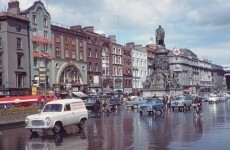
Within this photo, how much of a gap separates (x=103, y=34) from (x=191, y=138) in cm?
7176

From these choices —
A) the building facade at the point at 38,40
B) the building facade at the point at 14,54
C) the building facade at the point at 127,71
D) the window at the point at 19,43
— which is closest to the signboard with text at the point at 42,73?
the building facade at the point at 14,54

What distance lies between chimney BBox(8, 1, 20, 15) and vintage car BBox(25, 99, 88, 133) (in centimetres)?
4095

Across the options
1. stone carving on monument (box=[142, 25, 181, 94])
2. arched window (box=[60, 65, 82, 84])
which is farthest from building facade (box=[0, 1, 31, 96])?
stone carving on monument (box=[142, 25, 181, 94])

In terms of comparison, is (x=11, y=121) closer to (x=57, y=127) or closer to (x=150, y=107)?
(x=57, y=127)

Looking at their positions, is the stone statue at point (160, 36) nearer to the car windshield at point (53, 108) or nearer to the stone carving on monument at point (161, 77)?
the stone carving on monument at point (161, 77)

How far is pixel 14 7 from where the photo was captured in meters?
61.0

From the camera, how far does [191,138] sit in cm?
1797

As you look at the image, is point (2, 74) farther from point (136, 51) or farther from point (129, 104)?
point (136, 51)

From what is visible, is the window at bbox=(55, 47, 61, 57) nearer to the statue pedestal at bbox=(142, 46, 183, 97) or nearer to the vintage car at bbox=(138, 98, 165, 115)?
the statue pedestal at bbox=(142, 46, 183, 97)

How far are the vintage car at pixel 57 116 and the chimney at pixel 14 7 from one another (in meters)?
40.9

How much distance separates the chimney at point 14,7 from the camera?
60372mm

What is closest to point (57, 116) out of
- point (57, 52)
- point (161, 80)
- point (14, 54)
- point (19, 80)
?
point (14, 54)

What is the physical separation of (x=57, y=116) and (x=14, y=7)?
44414 millimetres

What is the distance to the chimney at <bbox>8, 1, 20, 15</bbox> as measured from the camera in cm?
6037
